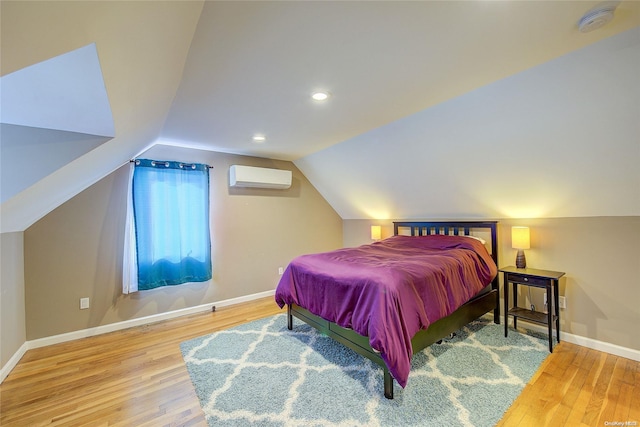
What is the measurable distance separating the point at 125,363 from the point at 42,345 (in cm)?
114

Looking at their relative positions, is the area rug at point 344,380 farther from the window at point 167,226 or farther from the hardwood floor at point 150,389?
the window at point 167,226

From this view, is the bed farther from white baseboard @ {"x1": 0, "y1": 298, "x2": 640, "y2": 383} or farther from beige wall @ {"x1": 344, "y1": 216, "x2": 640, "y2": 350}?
white baseboard @ {"x1": 0, "y1": 298, "x2": 640, "y2": 383}

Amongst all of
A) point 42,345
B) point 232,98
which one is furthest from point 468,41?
point 42,345

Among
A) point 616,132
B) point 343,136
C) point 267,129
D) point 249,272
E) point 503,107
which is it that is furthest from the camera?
point 249,272

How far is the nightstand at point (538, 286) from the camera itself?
249cm

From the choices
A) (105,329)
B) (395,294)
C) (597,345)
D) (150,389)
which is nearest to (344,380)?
(395,294)

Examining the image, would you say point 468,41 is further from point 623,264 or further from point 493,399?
point 623,264

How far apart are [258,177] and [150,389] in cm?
280

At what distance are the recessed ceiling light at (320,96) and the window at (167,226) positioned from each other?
2.18m

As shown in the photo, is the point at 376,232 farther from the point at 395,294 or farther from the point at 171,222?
the point at 171,222

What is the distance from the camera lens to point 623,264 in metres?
2.38

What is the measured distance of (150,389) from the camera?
2053 millimetres

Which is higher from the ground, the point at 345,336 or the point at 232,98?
the point at 232,98

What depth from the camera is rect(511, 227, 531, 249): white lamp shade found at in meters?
2.83
